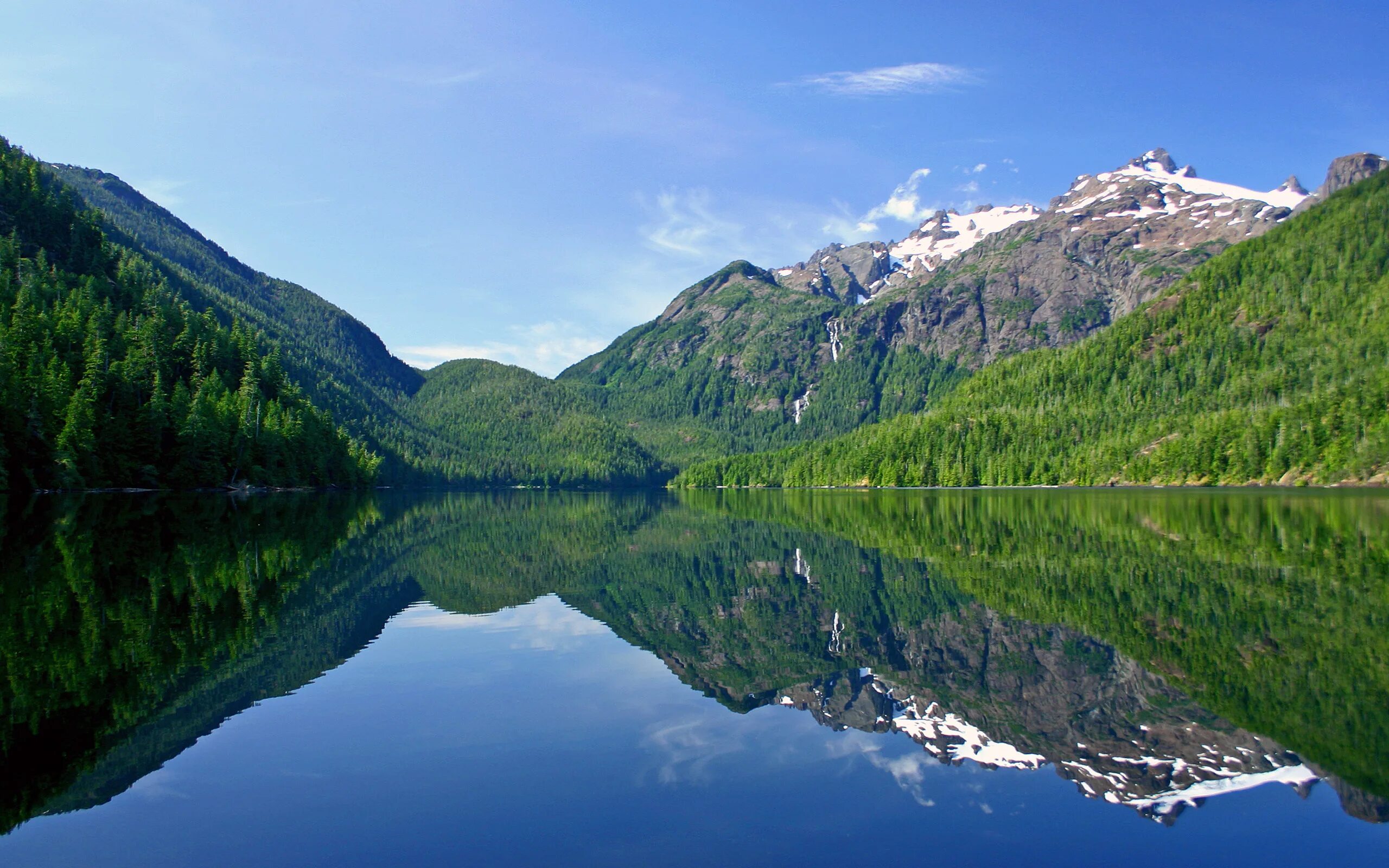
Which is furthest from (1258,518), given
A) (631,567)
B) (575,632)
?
(575,632)

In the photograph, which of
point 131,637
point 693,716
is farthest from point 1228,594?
point 131,637

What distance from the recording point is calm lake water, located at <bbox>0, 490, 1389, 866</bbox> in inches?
372

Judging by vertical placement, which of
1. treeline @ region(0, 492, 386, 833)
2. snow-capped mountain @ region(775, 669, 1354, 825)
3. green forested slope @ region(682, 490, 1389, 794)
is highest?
green forested slope @ region(682, 490, 1389, 794)

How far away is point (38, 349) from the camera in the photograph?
82375 millimetres

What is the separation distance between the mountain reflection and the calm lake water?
3.9 inches

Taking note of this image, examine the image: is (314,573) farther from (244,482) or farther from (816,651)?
(244,482)

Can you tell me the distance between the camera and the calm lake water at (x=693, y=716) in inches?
372

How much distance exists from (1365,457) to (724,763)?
14728cm

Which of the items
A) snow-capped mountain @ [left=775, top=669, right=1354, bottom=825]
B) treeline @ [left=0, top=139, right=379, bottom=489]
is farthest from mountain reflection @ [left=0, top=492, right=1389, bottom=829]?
treeline @ [left=0, top=139, right=379, bottom=489]

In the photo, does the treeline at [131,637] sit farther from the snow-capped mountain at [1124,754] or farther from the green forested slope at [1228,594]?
the green forested slope at [1228,594]

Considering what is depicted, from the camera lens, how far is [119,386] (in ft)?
280

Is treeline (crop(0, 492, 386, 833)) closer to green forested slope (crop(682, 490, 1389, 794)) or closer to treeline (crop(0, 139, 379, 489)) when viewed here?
green forested slope (crop(682, 490, 1389, 794))

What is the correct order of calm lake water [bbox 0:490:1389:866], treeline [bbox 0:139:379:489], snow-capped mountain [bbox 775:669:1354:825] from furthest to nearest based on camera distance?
treeline [bbox 0:139:379:489], snow-capped mountain [bbox 775:669:1354:825], calm lake water [bbox 0:490:1389:866]

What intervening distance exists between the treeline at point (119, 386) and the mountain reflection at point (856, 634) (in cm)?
3416
